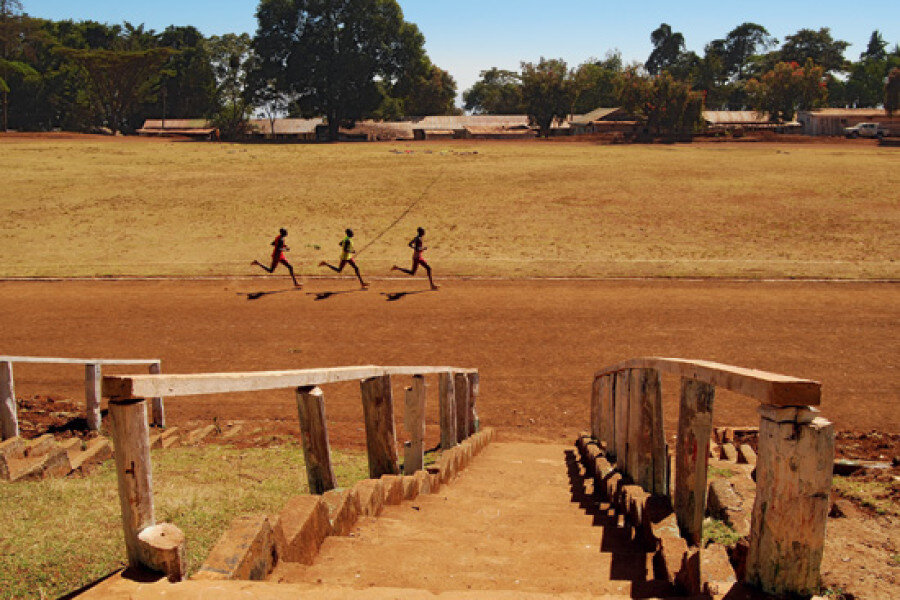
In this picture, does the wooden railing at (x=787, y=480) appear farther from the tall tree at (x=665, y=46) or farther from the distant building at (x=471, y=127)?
the tall tree at (x=665, y=46)

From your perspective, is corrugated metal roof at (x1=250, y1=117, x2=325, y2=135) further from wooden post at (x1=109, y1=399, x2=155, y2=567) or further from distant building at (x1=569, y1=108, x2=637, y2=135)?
Answer: wooden post at (x1=109, y1=399, x2=155, y2=567)

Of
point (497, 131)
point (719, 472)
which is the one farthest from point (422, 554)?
point (497, 131)

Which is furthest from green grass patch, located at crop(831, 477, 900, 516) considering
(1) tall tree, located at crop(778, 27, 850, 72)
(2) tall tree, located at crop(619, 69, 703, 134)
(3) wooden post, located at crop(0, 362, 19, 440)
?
(1) tall tree, located at crop(778, 27, 850, 72)

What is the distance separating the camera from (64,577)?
12.8 feet

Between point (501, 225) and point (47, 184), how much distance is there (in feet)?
78.1

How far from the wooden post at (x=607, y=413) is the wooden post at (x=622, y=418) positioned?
0.50 meters

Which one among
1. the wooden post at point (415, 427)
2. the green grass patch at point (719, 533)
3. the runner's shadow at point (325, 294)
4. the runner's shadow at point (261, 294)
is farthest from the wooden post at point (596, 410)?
the runner's shadow at point (261, 294)

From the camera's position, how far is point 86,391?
980 cm

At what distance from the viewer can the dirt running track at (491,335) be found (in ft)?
43.6

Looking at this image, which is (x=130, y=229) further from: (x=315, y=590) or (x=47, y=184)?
(x=315, y=590)

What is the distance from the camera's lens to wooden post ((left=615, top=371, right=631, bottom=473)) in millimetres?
6270

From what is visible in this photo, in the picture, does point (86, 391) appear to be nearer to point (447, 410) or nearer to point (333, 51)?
point (447, 410)

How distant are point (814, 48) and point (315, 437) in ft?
501

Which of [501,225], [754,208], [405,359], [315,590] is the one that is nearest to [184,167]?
[501,225]
